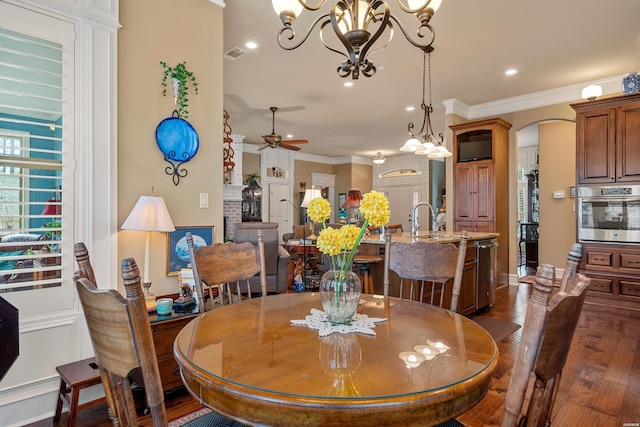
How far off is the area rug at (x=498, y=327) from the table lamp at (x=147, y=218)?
2992 mm

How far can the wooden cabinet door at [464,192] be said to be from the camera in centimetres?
574

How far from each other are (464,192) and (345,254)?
5.12 meters

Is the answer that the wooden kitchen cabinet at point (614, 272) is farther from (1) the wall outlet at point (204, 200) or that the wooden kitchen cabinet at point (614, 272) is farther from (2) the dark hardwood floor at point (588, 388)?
(1) the wall outlet at point (204, 200)

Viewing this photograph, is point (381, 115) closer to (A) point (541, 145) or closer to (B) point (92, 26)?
(A) point (541, 145)

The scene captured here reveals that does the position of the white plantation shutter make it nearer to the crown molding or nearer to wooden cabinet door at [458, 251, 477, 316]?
wooden cabinet door at [458, 251, 477, 316]

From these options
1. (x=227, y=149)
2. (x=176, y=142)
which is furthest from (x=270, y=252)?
(x=176, y=142)

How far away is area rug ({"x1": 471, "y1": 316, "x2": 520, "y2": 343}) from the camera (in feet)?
11.1

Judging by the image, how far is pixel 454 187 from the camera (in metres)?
5.95

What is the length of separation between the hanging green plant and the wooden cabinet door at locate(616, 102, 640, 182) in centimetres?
478

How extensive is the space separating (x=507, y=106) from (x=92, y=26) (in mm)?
5860

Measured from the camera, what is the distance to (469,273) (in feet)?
12.6

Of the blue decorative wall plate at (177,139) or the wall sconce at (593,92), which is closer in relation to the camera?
the blue decorative wall plate at (177,139)

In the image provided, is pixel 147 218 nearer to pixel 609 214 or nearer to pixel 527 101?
pixel 609 214

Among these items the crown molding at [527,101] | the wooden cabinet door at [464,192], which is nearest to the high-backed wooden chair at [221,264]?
the wooden cabinet door at [464,192]
